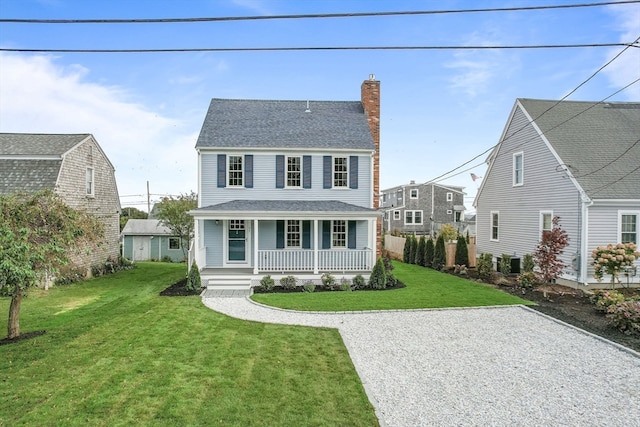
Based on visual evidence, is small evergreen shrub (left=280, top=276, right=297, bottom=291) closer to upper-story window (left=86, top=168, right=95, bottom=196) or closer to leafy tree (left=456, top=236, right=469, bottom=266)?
leafy tree (left=456, top=236, right=469, bottom=266)

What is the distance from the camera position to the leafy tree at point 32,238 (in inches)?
305

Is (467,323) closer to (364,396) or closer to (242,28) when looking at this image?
(364,396)

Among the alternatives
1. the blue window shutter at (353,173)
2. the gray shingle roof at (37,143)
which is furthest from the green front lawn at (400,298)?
the gray shingle roof at (37,143)

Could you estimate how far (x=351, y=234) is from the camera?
667 inches

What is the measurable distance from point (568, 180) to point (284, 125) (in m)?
12.1

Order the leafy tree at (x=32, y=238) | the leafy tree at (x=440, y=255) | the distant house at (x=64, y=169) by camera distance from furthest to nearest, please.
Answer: the leafy tree at (x=440, y=255)
the distant house at (x=64, y=169)
the leafy tree at (x=32, y=238)

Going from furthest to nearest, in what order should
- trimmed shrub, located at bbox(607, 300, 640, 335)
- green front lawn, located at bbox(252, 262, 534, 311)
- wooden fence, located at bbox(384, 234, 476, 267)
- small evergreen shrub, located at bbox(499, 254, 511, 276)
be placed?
wooden fence, located at bbox(384, 234, 476, 267) < small evergreen shrub, located at bbox(499, 254, 511, 276) < green front lawn, located at bbox(252, 262, 534, 311) < trimmed shrub, located at bbox(607, 300, 640, 335)

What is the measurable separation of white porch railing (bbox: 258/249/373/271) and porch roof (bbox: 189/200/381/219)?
1.51 m

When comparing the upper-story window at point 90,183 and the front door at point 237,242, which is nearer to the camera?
the front door at point 237,242

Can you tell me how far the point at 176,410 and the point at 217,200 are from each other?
12.0 meters

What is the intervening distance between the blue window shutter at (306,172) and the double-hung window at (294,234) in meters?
1.67

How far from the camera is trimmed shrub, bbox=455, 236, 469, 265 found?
20.3 m

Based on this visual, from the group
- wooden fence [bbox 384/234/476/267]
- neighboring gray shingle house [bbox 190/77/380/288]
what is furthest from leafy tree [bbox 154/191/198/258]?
wooden fence [bbox 384/234/476/267]

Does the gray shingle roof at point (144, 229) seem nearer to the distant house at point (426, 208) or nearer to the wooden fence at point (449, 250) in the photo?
the wooden fence at point (449, 250)
